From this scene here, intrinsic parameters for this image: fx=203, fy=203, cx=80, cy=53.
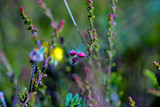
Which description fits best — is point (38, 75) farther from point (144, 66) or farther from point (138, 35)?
point (138, 35)

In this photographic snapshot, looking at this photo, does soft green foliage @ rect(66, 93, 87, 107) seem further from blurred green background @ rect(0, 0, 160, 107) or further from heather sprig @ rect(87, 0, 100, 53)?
blurred green background @ rect(0, 0, 160, 107)

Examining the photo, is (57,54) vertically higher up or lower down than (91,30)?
higher up

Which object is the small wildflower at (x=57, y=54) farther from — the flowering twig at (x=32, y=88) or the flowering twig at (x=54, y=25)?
the flowering twig at (x=32, y=88)

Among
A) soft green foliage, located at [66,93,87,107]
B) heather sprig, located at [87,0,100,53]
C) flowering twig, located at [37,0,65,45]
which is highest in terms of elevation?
flowering twig, located at [37,0,65,45]

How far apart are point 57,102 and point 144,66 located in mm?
713

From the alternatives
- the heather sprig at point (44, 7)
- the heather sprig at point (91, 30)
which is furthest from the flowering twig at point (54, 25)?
the heather sprig at point (91, 30)

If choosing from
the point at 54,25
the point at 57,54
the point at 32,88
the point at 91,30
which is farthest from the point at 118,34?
the point at 32,88

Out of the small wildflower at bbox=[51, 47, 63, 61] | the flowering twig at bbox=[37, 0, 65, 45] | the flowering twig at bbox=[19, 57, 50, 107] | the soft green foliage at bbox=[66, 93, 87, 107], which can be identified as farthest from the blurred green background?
the flowering twig at bbox=[19, 57, 50, 107]

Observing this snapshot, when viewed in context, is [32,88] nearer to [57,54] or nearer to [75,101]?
[75,101]

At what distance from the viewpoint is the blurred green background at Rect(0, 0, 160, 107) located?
144cm

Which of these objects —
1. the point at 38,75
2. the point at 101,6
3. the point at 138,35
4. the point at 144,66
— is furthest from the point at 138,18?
the point at 38,75

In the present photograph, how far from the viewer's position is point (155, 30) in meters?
1.85

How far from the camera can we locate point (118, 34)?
1809mm

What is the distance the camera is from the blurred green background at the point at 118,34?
4.73ft
